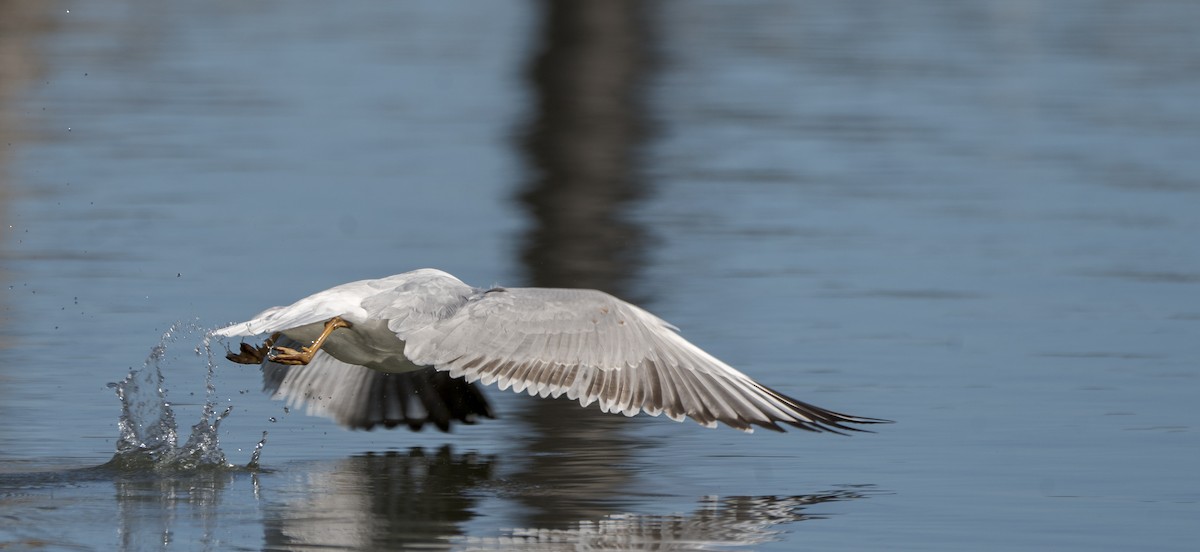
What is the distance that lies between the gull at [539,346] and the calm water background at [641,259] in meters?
0.32

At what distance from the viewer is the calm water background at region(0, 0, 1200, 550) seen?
725 cm

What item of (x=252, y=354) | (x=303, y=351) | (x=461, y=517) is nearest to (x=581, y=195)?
(x=252, y=354)

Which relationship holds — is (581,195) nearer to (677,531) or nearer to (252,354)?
(252,354)

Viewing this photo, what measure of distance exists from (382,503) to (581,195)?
7.85 metres

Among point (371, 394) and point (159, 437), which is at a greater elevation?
point (371, 394)

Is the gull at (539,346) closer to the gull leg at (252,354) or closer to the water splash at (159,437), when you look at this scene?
the gull leg at (252,354)

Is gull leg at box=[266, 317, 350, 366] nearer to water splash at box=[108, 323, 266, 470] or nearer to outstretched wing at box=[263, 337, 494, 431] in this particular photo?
water splash at box=[108, 323, 266, 470]

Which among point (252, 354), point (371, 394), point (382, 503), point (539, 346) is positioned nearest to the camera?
point (382, 503)

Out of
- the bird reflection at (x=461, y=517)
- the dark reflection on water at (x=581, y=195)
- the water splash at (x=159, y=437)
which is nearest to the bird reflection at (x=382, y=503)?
the bird reflection at (x=461, y=517)

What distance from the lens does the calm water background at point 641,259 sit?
7250 mm

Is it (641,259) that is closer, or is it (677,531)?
(677,531)

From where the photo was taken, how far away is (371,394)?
8562 mm

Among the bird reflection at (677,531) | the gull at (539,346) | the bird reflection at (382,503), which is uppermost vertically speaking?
the gull at (539,346)

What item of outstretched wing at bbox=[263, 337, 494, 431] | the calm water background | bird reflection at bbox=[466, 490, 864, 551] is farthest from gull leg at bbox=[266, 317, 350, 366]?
bird reflection at bbox=[466, 490, 864, 551]
